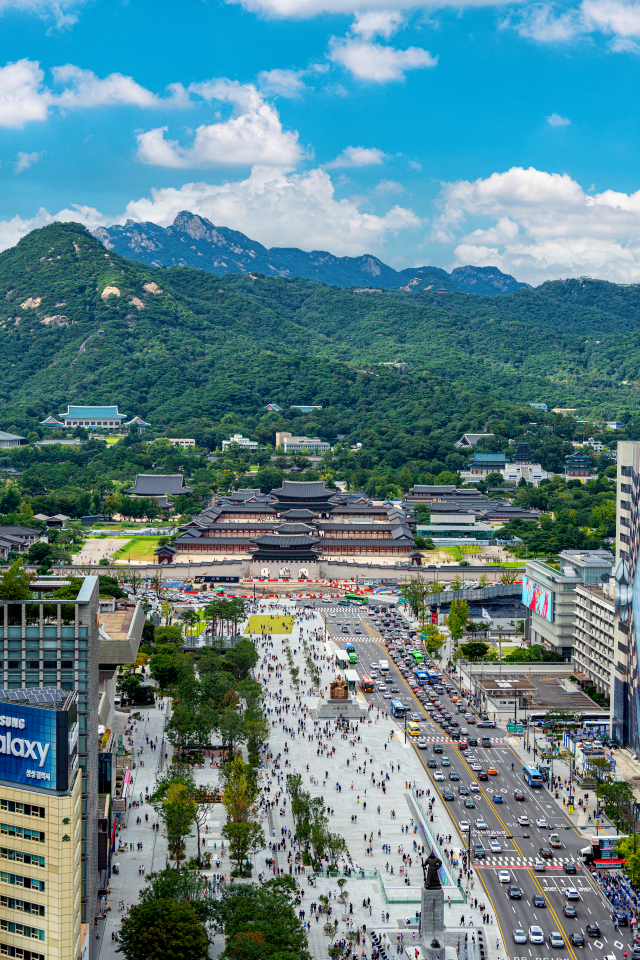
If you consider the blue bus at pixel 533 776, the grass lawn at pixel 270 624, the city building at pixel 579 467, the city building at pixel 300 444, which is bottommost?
the blue bus at pixel 533 776

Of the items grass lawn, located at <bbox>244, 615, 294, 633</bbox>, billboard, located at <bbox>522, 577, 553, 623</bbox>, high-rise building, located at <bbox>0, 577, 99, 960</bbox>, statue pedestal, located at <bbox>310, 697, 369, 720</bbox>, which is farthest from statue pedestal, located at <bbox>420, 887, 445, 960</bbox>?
grass lawn, located at <bbox>244, 615, 294, 633</bbox>

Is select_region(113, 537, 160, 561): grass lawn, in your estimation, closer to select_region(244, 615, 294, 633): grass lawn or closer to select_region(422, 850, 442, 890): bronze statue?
select_region(244, 615, 294, 633): grass lawn

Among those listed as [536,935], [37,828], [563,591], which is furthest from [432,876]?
[563,591]

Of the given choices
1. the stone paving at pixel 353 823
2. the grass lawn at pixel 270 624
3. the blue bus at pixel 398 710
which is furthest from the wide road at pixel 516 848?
the grass lawn at pixel 270 624

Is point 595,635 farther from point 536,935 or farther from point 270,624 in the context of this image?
point 536,935

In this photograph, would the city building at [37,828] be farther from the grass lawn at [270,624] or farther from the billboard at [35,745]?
the grass lawn at [270,624]

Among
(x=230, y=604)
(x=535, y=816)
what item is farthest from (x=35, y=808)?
(x=230, y=604)

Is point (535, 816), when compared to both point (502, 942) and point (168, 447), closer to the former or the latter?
point (502, 942)

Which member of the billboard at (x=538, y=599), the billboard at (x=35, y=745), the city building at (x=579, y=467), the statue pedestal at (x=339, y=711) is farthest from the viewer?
the city building at (x=579, y=467)
